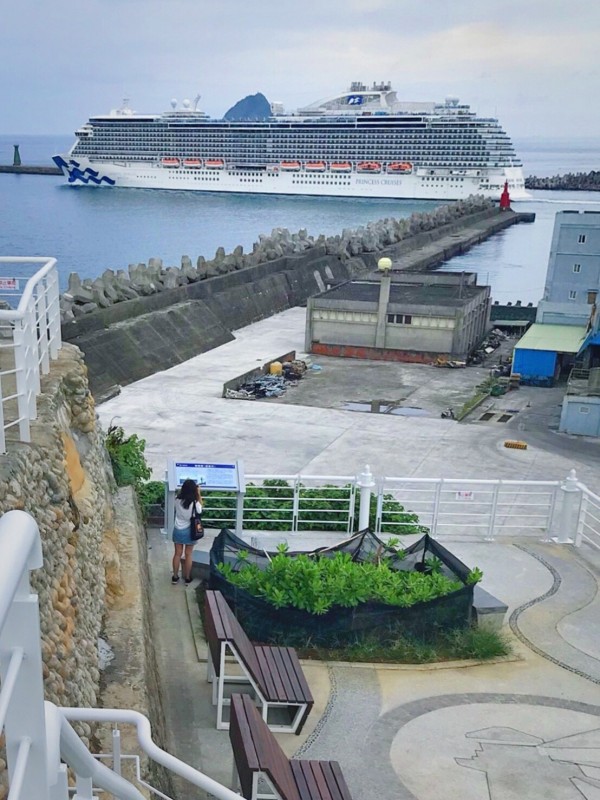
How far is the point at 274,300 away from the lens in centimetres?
3219

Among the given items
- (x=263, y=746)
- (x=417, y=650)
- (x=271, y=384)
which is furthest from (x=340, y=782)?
(x=271, y=384)

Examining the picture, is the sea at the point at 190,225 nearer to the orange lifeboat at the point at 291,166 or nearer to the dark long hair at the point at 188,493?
the orange lifeboat at the point at 291,166

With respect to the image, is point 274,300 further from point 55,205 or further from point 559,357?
point 55,205

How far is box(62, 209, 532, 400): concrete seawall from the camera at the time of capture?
21.6m

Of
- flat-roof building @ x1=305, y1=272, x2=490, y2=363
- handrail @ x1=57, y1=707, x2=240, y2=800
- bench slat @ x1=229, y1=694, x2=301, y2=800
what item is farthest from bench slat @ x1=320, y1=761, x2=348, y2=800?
flat-roof building @ x1=305, y1=272, x2=490, y2=363

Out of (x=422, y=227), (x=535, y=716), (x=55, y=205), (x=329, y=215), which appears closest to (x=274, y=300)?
(x=535, y=716)

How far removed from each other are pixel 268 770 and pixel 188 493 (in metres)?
3.93

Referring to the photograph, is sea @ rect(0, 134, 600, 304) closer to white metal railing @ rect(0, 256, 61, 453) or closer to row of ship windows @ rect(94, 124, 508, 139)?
row of ship windows @ rect(94, 124, 508, 139)

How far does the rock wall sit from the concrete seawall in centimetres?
1226

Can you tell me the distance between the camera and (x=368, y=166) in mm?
101812

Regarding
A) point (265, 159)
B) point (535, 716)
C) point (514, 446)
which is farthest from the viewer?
point (265, 159)

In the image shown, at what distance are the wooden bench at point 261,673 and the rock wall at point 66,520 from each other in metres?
0.91

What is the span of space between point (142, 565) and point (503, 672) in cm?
356

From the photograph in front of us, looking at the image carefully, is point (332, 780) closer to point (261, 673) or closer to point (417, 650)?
point (261, 673)
